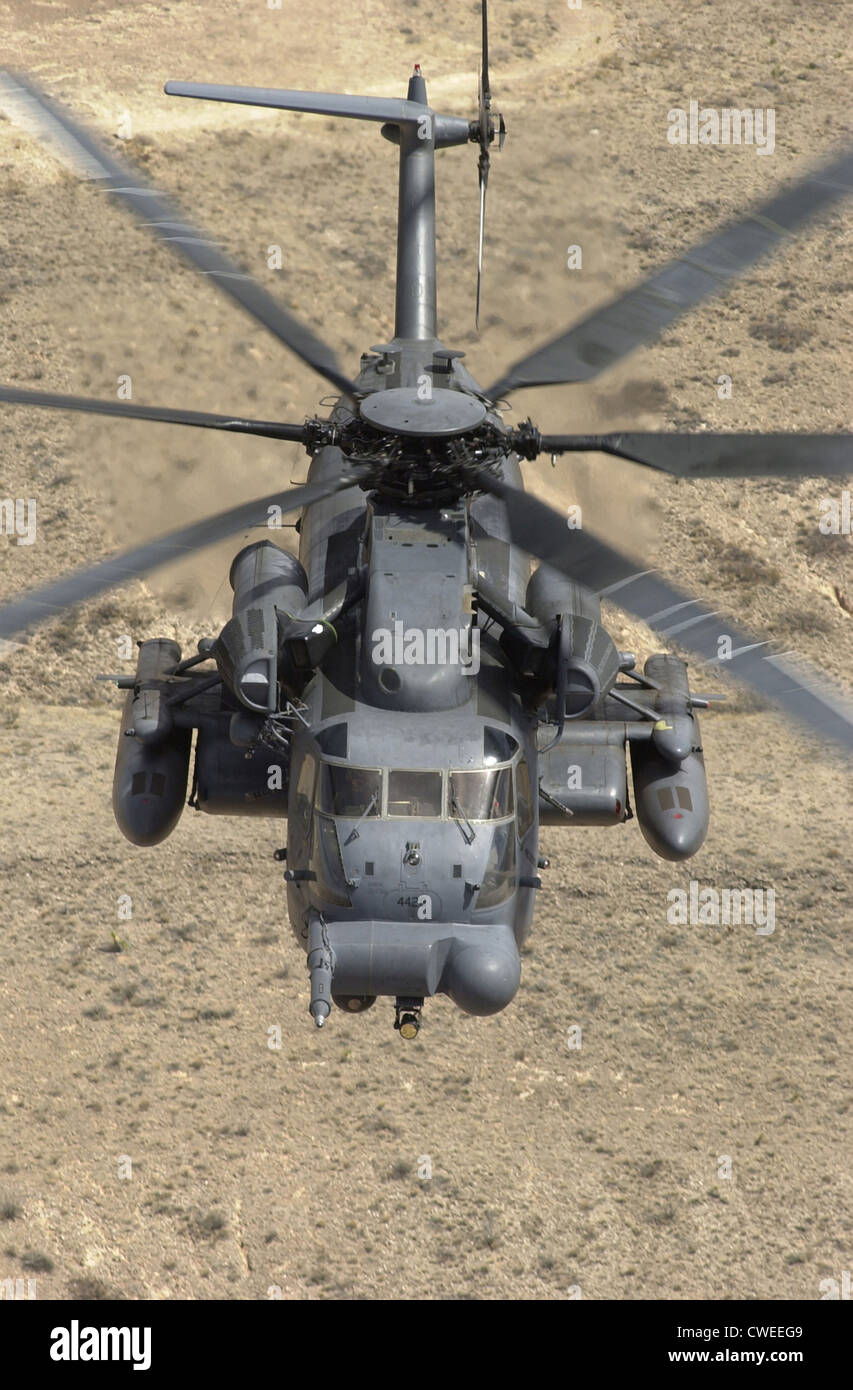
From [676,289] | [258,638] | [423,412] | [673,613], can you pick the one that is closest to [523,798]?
[673,613]

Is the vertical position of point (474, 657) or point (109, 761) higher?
point (474, 657)

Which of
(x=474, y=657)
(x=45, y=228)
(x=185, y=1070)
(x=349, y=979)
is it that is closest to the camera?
(x=349, y=979)

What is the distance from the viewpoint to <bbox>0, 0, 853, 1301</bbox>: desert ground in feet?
55.8

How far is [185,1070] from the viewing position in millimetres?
18328

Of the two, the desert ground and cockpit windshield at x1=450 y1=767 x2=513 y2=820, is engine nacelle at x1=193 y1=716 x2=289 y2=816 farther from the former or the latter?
cockpit windshield at x1=450 y1=767 x2=513 y2=820

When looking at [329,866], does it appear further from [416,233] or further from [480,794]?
[416,233]

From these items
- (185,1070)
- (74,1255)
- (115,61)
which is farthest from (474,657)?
(115,61)

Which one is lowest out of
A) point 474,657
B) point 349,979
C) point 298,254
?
point 349,979

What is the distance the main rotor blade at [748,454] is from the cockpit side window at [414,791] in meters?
3.76

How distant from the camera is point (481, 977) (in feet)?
46.6

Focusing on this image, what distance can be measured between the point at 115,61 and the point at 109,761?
24.5 meters

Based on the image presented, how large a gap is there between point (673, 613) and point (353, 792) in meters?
3.64

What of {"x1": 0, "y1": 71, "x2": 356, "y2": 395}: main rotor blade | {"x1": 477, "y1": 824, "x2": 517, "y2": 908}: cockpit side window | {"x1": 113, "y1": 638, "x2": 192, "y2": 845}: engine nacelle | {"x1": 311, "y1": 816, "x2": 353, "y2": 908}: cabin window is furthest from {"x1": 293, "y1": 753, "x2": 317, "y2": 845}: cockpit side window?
{"x1": 0, "y1": 71, "x2": 356, "y2": 395}: main rotor blade

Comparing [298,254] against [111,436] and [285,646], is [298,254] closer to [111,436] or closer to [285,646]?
[111,436]
